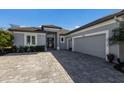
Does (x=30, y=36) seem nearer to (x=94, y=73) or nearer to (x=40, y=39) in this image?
(x=40, y=39)

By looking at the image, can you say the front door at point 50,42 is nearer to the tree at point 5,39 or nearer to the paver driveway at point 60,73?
the tree at point 5,39

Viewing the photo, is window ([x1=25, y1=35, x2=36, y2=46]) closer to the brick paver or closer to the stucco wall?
the stucco wall

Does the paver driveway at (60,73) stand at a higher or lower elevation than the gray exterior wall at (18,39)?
lower

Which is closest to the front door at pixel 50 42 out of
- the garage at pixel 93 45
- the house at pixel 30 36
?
the house at pixel 30 36

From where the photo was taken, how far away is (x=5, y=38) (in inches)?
688

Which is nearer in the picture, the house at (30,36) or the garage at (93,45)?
the garage at (93,45)

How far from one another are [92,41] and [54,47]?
12472mm

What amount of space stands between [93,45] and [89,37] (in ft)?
4.89

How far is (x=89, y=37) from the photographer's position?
1546 cm

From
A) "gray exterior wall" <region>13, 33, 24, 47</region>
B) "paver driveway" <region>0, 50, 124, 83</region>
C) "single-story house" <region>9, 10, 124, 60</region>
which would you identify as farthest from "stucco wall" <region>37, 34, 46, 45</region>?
"paver driveway" <region>0, 50, 124, 83</region>

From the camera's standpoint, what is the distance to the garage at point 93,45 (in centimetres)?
1233
